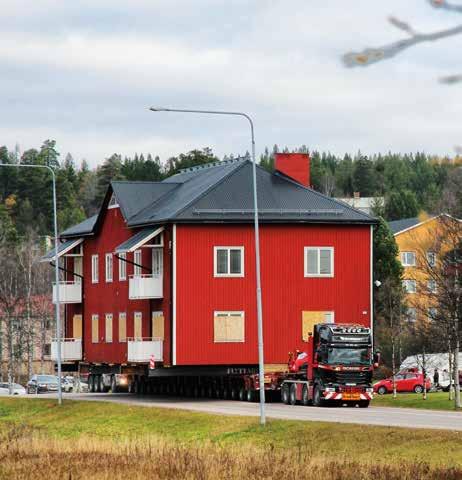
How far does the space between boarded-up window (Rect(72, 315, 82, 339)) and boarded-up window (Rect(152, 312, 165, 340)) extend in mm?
12171

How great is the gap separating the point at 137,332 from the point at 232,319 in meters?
6.76

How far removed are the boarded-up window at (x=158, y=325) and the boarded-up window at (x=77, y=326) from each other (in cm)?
1217

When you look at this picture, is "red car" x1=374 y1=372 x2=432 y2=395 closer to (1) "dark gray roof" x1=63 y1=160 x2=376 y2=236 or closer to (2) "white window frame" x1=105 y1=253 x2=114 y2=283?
(2) "white window frame" x1=105 y1=253 x2=114 y2=283

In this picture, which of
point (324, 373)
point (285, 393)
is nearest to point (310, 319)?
point (285, 393)

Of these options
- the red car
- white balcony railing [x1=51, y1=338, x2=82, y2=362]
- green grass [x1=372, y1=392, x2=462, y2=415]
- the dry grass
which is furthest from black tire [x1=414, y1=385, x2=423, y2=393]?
the dry grass

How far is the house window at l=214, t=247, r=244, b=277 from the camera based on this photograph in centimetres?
6212

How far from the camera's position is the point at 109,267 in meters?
71.6

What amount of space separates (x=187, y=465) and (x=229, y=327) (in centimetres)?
3384

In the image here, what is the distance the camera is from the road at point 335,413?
3947 centimetres

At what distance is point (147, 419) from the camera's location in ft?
162

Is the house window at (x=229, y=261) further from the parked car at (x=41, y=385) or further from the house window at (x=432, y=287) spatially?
the parked car at (x=41, y=385)

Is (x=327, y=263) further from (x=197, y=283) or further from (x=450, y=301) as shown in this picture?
(x=450, y=301)

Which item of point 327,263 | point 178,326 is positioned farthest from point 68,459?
point 327,263

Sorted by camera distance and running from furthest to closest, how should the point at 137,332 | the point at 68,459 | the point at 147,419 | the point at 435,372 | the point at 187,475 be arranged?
1. the point at 435,372
2. the point at 137,332
3. the point at 147,419
4. the point at 68,459
5. the point at 187,475
